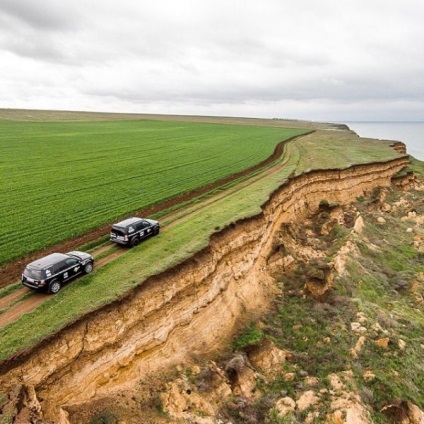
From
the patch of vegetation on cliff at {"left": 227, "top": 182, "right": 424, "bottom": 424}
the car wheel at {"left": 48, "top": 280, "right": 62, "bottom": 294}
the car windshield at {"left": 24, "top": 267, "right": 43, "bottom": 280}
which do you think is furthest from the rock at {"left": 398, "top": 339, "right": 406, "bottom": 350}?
the car windshield at {"left": 24, "top": 267, "right": 43, "bottom": 280}

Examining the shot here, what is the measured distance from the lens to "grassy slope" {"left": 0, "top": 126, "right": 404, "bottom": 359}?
590 inches

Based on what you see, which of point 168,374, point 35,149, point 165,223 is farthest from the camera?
point 35,149

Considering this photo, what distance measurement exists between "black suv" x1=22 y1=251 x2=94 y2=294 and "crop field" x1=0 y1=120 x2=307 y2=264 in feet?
16.3

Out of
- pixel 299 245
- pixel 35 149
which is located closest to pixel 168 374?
pixel 299 245

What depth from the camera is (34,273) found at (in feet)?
59.0

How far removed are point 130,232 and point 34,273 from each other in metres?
7.58

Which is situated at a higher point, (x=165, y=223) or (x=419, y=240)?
(x=165, y=223)

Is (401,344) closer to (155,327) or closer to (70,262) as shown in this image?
(155,327)

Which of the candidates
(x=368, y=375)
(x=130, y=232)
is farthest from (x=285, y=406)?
(x=130, y=232)

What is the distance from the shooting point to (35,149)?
58594mm

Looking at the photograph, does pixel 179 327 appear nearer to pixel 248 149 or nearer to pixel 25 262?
pixel 25 262

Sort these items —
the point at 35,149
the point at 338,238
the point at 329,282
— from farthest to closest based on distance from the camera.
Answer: the point at 35,149 → the point at 338,238 → the point at 329,282

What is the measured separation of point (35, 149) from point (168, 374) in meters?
53.1

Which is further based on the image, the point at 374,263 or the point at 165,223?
the point at 374,263
